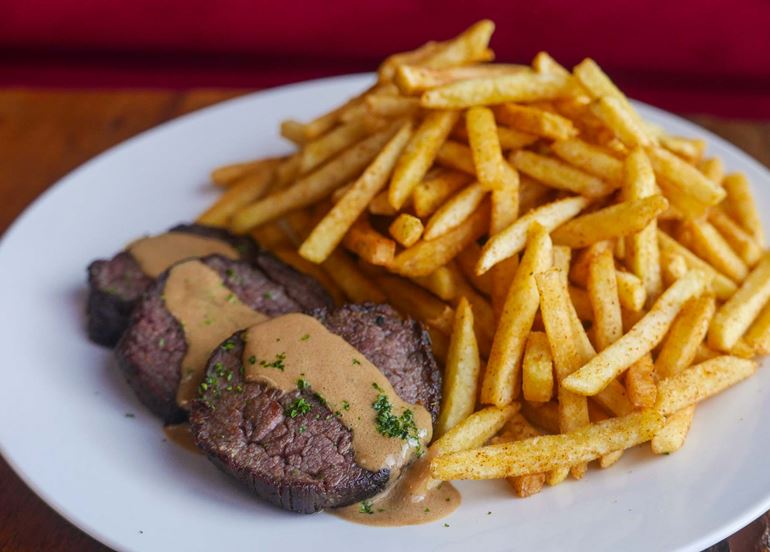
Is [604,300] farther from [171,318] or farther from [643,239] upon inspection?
[171,318]

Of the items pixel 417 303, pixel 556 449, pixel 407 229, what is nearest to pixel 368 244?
pixel 407 229

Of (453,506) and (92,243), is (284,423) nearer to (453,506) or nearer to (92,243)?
(453,506)

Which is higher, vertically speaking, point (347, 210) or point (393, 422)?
point (347, 210)

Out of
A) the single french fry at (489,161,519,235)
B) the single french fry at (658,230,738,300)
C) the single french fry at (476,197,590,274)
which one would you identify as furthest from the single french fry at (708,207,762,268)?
the single french fry at (489,161,519,235)

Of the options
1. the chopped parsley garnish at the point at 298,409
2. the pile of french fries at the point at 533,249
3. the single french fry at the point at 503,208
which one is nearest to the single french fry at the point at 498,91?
the pile of french fries at the point at 533,249

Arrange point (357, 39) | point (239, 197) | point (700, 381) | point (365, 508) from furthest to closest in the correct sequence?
1. point (357, 39)
2. point (239, 197)
3. point (700, 381)
4. point (365, 508)

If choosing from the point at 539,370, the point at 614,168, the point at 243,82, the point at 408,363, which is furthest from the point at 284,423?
the point at 243,82

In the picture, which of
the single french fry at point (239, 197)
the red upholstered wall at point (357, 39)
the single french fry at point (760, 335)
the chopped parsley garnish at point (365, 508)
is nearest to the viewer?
the chopped parsley garnish at point (365, 508)

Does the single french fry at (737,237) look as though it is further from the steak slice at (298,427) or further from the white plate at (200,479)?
the steak slice at (298,427)
